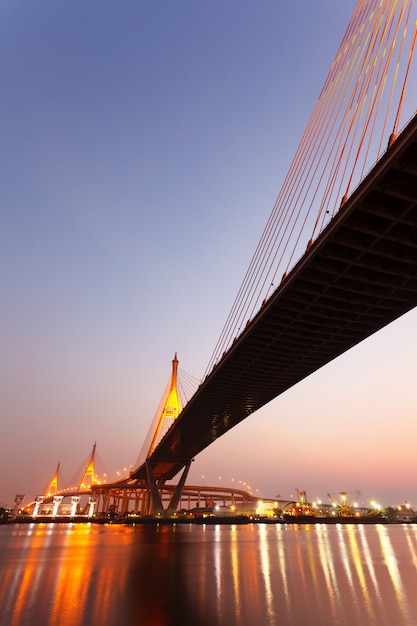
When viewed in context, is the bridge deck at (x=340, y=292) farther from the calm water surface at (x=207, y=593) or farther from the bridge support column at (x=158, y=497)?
the bridge support column at (x=158, y=497)

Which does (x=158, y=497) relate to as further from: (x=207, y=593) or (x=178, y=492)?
(x=207, y=593)

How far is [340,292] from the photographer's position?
21359mm

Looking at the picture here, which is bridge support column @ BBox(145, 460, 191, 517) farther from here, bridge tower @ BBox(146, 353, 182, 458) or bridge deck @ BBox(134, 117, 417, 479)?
bridge deck @ BBox(134, 117, 417, 479)

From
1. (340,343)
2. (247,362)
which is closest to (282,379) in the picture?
(247,362)

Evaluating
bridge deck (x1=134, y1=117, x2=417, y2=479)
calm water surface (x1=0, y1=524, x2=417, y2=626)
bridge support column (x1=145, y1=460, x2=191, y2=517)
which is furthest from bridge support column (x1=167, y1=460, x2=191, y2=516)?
calm water surface (x1=0, y1=524, x2=417, y2=626)

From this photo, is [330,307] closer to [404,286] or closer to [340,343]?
[404,286]

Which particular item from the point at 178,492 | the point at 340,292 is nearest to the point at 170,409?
the point at 178,492

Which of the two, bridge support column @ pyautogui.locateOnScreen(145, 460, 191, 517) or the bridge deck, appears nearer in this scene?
the bridge deck

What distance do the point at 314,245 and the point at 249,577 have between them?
13.5m

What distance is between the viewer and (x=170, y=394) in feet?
233

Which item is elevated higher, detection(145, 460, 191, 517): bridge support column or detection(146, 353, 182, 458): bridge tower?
detection(146, 353, 182, 458): bridge tower

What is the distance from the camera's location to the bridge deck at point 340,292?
14.5 m

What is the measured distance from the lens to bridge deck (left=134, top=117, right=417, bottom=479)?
1452cm

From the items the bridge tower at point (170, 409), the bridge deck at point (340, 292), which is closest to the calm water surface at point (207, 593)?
the bridge deck at point (340, 292)
